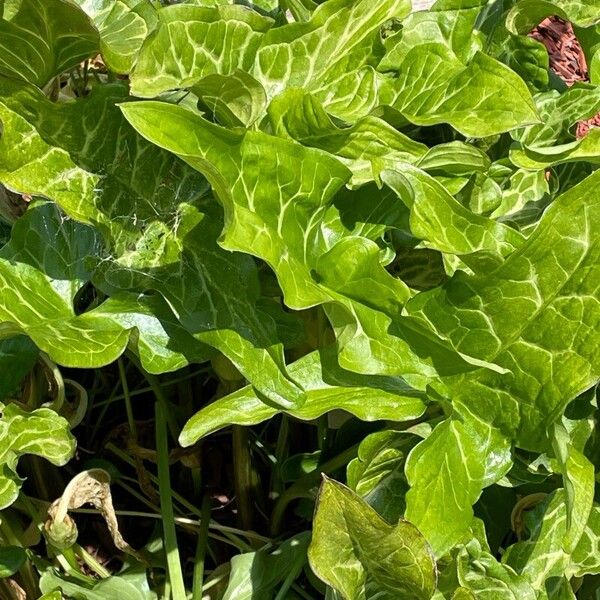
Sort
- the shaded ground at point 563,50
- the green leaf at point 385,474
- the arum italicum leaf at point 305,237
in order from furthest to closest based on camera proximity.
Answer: the shaded ground at point 563,50 → the green leaf at point 385,474 → the arum italicum leaf at point 305,237

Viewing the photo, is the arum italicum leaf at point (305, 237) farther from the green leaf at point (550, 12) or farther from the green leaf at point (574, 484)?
the green leaf at point (550, 12)

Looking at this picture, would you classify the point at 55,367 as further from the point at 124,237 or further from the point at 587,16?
the point at 587,16

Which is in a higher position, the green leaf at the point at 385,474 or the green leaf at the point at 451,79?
the green leaf at the point at 451,79

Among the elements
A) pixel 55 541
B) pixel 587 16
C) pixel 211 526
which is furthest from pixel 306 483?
pixel 587 16

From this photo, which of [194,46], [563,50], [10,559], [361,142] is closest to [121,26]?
[194,46]

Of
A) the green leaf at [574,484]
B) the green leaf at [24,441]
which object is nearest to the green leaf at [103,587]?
the green leaf at [24,441]

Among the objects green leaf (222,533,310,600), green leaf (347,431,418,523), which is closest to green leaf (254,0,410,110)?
green leaf (347,431,418,523)

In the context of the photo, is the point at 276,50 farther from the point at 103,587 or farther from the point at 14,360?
the point at 103,587
